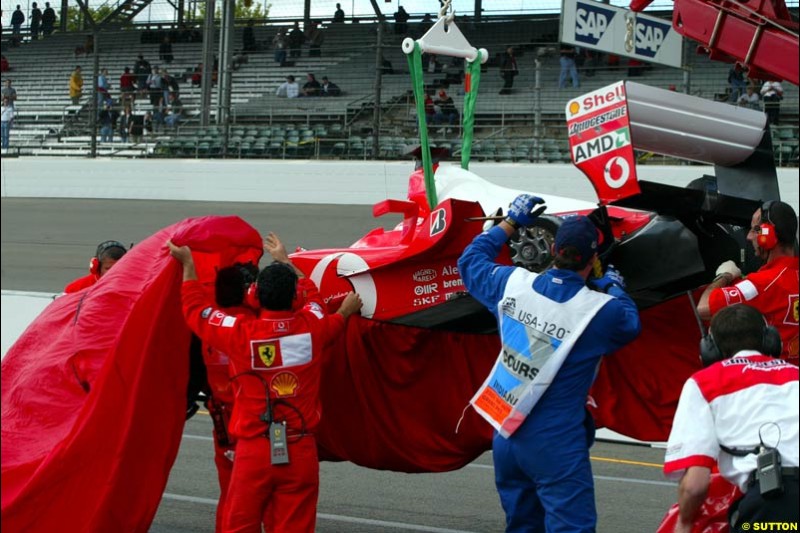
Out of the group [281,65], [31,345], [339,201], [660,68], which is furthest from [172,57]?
[31,345]

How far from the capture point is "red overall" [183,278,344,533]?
5184mm

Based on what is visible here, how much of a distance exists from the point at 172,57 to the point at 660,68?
10.6 meters

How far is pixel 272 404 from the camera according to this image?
5215 millimetres

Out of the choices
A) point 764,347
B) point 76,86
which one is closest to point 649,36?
point 764,347

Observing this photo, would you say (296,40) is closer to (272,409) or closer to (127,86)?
(127,86)

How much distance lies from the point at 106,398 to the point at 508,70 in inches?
521

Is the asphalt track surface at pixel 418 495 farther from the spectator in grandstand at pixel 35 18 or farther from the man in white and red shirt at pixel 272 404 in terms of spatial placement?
the spectator in grandstand at pixel 35 18

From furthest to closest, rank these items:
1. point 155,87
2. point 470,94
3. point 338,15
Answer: point 338,15
point 155,87
point 470,94

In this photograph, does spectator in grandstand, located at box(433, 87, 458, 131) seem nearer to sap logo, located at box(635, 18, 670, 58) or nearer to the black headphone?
sap logo, located at box(635, 18, 670, 58)

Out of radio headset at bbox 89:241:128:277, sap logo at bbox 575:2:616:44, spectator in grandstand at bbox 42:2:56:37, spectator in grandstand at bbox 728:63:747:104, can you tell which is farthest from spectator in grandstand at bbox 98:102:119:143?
radio headset at bbox 89:241:128:277

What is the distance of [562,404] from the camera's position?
4770 mm

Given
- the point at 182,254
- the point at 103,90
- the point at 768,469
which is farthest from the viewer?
the point at 103,90

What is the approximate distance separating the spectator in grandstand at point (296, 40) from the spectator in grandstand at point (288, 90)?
4.33 feet

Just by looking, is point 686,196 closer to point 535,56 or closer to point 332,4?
point 535,56
